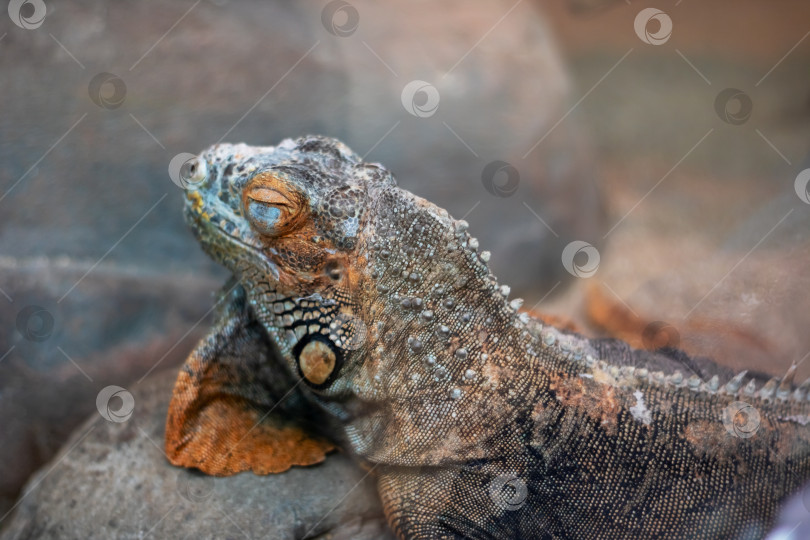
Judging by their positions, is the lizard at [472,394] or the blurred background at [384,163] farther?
the blurred background at [384,163]

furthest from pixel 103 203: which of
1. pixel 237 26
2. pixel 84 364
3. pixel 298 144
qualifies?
pixel 298 144

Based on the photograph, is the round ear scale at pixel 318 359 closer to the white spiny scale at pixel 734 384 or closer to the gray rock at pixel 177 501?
the gray rock at pixel 177 501

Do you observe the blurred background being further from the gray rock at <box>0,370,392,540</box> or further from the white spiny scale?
the gray rock at <box>0,370,392,540</box>

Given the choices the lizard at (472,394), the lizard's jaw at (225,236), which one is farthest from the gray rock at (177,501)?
the lizard's jaw at (225,236)

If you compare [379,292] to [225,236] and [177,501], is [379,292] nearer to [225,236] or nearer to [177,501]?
[225,236]

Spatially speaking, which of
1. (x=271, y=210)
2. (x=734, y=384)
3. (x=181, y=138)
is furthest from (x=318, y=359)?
(x=181, y=138)

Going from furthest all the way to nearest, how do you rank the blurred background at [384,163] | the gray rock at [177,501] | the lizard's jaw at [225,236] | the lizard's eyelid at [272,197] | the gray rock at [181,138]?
1. the gray rock at [181,138]
2. the blurred background at [384,163]
3. the gray rock at [177,501]
4. the lizard's jaw at [225,236]
5. the lizard's eyelid at [272,197]

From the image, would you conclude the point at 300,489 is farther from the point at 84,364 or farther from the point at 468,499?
the point at 84,364
